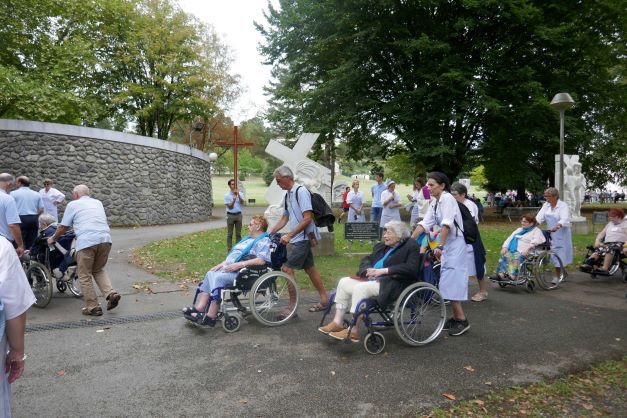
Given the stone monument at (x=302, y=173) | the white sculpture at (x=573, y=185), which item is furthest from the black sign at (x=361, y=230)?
the white sculpture at (x=573, y=185)

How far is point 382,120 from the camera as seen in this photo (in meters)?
21.6

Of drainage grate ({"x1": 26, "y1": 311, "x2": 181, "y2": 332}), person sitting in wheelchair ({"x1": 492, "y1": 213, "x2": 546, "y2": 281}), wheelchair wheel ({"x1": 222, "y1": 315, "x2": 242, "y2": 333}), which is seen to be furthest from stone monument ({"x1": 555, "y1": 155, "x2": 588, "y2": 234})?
drainage grate ({"x1": 26, "y1": 311, "x2": 181, "y2": 332})

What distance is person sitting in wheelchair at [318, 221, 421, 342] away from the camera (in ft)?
14.6

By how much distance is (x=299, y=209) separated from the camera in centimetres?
584

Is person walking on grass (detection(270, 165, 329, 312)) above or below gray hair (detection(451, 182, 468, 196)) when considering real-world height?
below

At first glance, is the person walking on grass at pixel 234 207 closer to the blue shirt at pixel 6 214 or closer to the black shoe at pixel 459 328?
the blue shirt at pixel 6 214

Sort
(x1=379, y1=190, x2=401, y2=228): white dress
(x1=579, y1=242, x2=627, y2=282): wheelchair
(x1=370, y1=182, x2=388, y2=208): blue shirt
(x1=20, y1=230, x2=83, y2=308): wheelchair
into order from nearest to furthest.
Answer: (x1=20, y1=230, x2=83, y2=308): wheelchair → (x1=579, y1=242, x2=627, y2=282): wheelchair → (x1=379, y1=190, x2=401, y2=228): white dress → (x1=370, y1=182, x2=388, y2=208): blue shirt

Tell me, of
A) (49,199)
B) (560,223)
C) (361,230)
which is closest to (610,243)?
(560,223)

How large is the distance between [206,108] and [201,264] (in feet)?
67.1

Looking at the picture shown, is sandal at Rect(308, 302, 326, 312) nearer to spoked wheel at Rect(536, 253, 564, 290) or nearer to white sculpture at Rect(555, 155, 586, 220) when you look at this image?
spoked wheel at Rect(536, 253, 564, 290)

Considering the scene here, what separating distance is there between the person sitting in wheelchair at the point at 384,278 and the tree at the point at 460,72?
1438cm

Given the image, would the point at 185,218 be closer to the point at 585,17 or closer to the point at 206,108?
the point at 206,108

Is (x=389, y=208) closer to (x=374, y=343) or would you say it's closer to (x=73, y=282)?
(x=374, y=343)

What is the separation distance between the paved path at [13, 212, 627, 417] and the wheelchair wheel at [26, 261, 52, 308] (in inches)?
6.2
